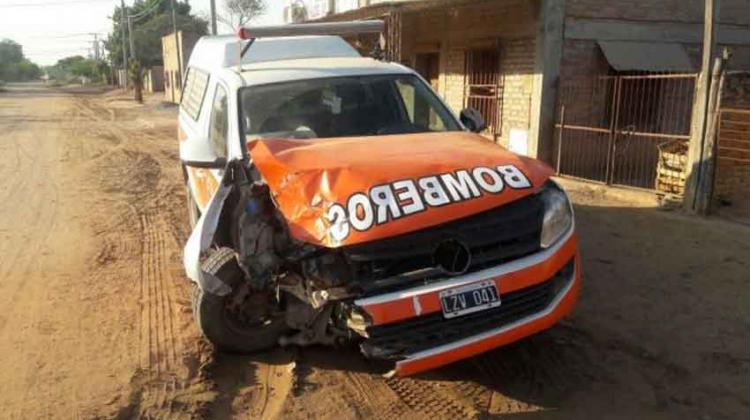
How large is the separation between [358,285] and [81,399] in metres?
1.81

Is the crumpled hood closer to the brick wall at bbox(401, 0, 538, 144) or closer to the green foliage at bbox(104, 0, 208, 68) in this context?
the brick wall at bbox(401, 0, 538, 144)

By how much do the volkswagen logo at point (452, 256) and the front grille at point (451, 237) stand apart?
29 mm

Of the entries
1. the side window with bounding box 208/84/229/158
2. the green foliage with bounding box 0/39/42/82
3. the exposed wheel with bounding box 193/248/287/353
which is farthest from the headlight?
the green foliage with bounding box 0/39/42/82

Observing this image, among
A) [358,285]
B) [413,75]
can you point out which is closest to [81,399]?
[358,285]

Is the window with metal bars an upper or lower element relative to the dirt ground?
upper

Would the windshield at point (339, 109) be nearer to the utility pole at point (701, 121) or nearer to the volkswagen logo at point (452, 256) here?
the volkswagen logo at point (452, 256)

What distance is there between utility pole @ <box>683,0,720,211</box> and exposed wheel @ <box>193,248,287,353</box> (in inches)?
239

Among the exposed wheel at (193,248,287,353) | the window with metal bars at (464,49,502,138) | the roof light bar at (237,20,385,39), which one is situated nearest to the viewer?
the exposed wheel at (193,248,287,353)

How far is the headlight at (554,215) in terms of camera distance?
12.4 ft

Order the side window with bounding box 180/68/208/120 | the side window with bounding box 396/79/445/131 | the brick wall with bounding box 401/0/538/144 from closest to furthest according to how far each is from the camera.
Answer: the side window with bounding box 396/79/445/131
the side window with bounding box 180/68/208/120
the brick wall with bounding box 401/0/538/144

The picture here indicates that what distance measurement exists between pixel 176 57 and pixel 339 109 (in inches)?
1370

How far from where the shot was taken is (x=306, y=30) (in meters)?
5.53

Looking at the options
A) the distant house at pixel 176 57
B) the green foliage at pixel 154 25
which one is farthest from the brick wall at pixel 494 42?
the green foliage at pixel 154 25

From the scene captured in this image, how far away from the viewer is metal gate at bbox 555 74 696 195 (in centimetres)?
1118
